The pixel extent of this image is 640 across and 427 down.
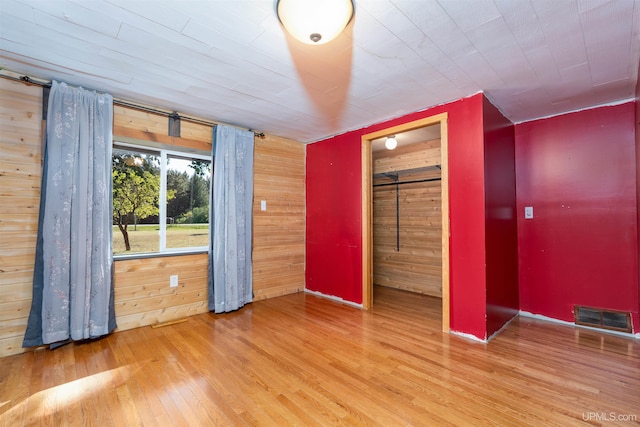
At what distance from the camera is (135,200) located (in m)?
3.14

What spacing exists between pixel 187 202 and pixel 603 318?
4767 mm

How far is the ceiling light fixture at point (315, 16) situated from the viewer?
1470 mm

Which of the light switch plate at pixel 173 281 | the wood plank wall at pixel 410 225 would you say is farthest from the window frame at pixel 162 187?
the wood plank wall at pixel 410 225

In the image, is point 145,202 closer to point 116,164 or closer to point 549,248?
point 116,164

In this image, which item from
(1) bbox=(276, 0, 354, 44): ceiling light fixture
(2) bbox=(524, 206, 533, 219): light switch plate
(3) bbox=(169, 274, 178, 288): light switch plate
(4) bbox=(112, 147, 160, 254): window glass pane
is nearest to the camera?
(1) bbox=(276, 0, 354, 44): ceiling light fixture

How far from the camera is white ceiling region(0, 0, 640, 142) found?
1.64 m

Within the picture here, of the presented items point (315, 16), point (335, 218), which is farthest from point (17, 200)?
point (335, 218)

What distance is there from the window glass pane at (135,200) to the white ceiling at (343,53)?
0.66 metres

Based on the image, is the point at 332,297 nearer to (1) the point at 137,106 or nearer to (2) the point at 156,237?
(2) the point at 156,237

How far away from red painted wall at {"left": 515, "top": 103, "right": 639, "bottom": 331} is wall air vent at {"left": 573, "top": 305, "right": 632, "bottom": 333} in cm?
5

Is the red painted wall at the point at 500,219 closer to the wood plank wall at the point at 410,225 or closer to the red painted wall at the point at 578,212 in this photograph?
the red painted wall at the point at 578,212

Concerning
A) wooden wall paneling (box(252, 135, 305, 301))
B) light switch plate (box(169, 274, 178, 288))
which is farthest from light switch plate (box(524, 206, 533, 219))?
light switch plate (box(169, 274, 178, 288))

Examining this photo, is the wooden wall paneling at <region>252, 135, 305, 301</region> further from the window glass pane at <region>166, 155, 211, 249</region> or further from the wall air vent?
the wall air vent

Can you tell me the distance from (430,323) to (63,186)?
384 cm
